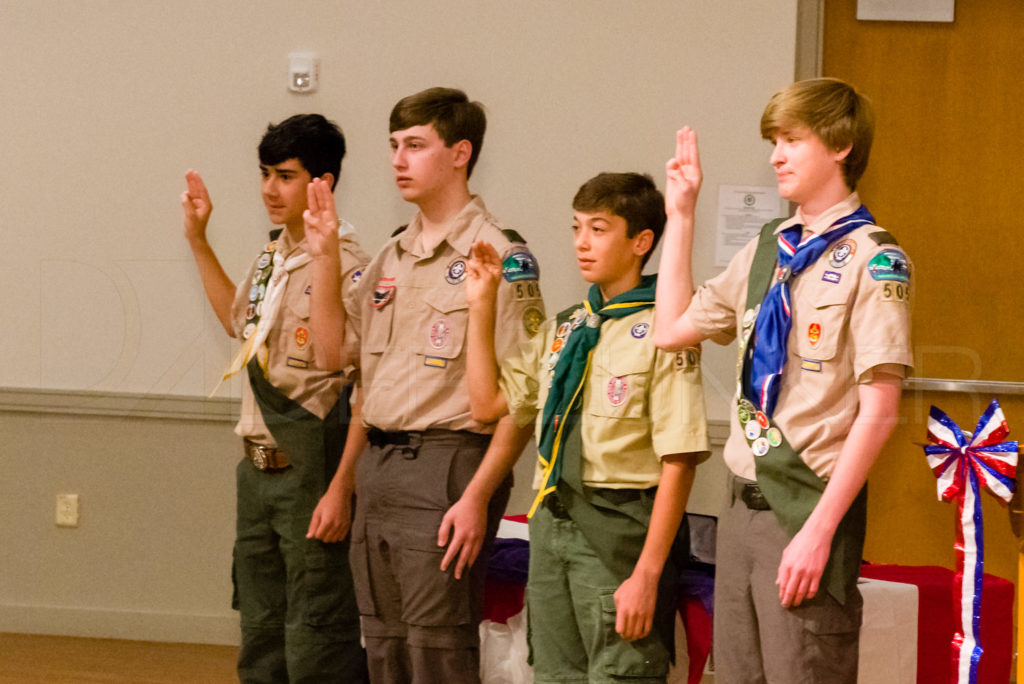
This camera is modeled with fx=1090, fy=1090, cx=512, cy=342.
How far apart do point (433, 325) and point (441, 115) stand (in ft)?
1.37

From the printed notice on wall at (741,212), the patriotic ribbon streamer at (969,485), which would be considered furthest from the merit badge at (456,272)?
the printed notice on wall at (741,212)

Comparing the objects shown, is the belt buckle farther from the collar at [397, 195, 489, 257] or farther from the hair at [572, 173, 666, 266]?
the hair at [572, 173, 666, 266]

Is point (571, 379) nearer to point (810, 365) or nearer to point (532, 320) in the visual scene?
point (532, 320)

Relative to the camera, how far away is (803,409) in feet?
5.38

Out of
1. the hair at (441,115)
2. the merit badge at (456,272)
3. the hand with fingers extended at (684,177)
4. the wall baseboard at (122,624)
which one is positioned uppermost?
the hair at (441,115)

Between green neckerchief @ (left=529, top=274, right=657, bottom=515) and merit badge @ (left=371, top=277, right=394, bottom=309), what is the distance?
0.41m

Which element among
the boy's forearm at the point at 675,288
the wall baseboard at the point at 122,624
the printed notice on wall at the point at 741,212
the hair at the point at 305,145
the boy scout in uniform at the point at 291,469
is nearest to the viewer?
the boy's forearm at the point at 675,288

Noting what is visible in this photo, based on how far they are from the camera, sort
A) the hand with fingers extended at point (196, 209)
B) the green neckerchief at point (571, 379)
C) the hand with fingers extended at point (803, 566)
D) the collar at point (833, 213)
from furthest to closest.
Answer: the hand with fingers extended at point (196, 209)
the green neckerchief at point (571, 379)
the collar at point (833, 213)
the hand with fingers extended at point (803, 566)

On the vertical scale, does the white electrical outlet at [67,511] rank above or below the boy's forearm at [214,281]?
below

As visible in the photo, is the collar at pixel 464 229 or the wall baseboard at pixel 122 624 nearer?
the collar at pixel 464 229

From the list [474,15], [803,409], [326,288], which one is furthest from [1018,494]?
[474,15]

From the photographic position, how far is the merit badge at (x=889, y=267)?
1601 mm

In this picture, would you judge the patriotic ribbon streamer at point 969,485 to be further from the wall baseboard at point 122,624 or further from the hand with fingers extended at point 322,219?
the wall baseboard at point 122,624

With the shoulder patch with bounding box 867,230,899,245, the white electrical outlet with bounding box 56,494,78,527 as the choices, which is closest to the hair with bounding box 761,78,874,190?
the shoulder patch with bounding box 867,230,899,245
